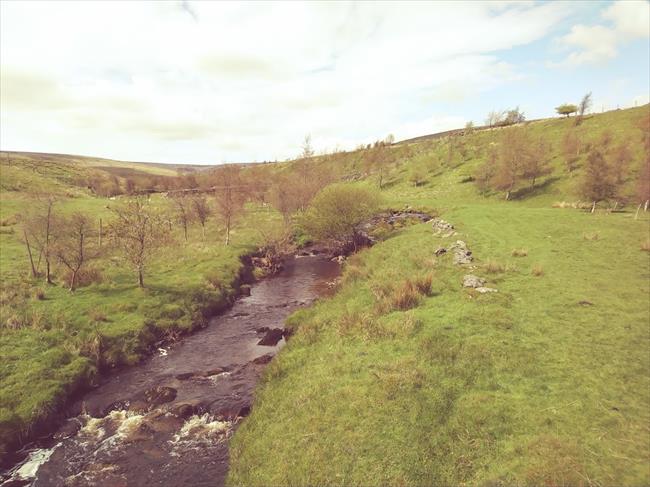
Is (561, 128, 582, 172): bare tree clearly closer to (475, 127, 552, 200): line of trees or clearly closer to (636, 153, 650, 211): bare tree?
(475, 127, 552, 200): line of trees

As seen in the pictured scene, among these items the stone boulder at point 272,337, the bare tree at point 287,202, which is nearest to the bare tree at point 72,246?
the stone boulder at point 272,337

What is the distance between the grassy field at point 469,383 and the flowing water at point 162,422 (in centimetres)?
187

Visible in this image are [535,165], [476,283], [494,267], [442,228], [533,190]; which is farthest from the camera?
[533,190]

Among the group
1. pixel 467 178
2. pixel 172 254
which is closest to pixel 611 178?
pixel 467 178

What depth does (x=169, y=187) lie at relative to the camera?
472 ft

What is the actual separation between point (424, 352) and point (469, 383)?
2.81m

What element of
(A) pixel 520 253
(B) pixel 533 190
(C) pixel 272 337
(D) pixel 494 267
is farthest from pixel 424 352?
(B) pixel 533 190

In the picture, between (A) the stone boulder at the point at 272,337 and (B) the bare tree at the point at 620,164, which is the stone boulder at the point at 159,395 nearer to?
(A) the stone boulder at the point at 272,337

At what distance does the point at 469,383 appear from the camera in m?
15.8

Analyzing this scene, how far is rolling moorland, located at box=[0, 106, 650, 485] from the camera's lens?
12.6 m

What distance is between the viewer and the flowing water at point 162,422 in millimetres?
15344

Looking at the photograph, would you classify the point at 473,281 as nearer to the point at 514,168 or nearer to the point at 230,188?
the point at 514,168

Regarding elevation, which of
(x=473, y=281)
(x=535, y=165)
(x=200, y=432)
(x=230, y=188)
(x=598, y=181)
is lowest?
(x=200, y=432)

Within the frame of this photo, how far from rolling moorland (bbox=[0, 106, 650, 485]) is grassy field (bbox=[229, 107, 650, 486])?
0.08 metres
